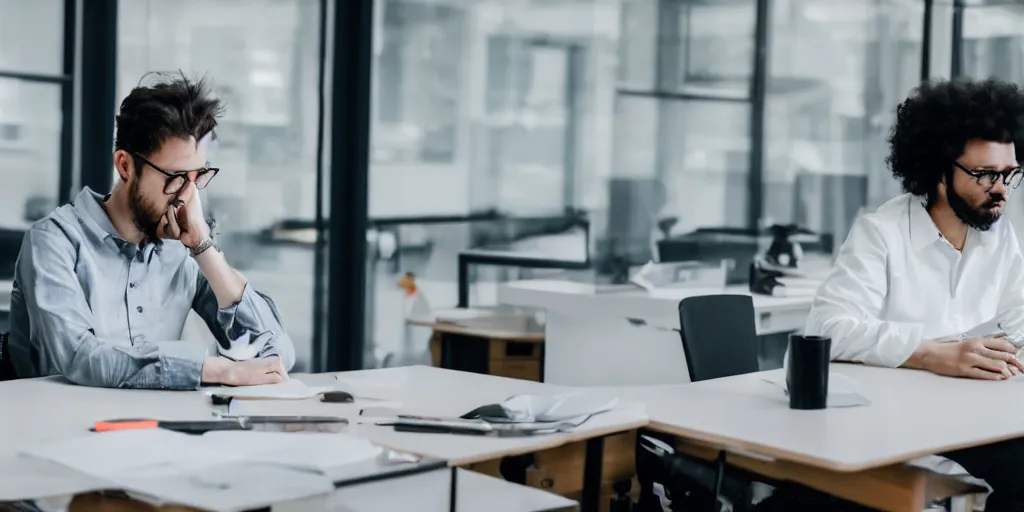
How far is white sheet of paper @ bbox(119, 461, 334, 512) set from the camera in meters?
1.36

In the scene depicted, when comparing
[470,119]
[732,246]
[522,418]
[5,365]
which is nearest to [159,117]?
[5,365]

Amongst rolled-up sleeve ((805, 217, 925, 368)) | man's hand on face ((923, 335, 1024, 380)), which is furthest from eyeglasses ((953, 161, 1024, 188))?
man's hand on face ((923, 335, 1024, 380))

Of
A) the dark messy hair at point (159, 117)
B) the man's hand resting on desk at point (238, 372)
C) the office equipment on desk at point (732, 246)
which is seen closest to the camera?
the man's hand resting on desk at point (238, 372)

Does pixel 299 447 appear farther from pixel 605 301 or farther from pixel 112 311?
pixel 605 301

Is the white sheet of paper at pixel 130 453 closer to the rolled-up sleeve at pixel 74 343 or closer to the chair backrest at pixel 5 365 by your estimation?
the rolled-up sleeve at pixel 74 343

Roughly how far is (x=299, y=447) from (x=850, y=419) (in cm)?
98

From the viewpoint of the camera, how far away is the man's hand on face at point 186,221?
8.13ft

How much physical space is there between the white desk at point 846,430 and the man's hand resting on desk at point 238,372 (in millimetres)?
672

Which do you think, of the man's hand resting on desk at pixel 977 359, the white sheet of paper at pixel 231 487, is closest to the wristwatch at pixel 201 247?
the white sheet of paper at pixel 231 487

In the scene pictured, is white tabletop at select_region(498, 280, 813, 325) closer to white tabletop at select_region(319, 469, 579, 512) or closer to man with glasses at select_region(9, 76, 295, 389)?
man with glasses at select_region(9, 76, 295, 389)

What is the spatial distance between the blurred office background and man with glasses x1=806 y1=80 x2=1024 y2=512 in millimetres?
2167

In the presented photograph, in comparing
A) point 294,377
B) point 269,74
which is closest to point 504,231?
point 269,74

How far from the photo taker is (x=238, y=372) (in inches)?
90.1

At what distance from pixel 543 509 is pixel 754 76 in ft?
14.5
